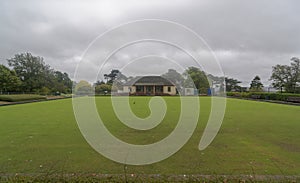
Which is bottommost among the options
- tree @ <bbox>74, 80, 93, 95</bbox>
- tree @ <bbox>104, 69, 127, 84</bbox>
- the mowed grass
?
the mowed grass

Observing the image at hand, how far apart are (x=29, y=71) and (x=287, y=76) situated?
140 ft

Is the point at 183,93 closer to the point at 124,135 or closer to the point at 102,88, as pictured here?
the point at 102,88

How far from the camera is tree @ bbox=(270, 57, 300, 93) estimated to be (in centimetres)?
2662

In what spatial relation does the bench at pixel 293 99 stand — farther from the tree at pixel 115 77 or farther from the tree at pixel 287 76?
the tree at pixel 115 77

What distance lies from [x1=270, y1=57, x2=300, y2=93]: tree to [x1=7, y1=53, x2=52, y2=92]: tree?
3917cm

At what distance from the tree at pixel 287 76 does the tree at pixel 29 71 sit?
39169 mm

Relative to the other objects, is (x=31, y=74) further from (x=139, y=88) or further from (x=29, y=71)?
(x=139, y=88)

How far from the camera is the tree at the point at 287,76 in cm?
2662

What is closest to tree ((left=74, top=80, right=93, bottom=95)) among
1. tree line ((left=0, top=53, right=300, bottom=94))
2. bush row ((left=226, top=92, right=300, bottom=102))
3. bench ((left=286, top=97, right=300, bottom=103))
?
tree line ((left=0, top=53, right=300, bottom=94))

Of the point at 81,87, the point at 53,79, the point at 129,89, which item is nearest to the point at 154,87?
the point at 129,89

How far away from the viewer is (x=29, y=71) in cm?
3631

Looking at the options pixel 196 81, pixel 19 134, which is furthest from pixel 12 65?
pixel 19 134

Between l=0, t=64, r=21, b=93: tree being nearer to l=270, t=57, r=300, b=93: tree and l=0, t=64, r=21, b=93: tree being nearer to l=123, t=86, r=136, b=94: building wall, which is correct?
l=123, t=86, r=136, b=94: building wall

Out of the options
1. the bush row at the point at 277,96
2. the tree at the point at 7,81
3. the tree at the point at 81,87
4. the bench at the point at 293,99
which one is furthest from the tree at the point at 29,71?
the bench at the point at 293,99
